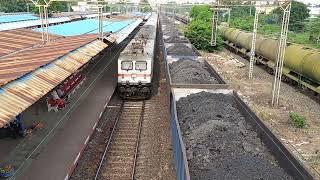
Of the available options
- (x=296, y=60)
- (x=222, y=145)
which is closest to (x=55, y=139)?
(x=222, y=145)

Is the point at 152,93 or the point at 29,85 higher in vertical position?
the point at 29,85

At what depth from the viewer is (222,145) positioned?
9.91 meters

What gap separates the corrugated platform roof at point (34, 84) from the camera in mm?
9125

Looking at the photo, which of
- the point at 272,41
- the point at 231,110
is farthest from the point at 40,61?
the point at 272,41

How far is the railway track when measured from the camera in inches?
492

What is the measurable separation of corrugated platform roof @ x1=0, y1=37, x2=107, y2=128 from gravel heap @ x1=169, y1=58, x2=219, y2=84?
16.1 ft

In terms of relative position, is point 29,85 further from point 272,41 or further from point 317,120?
point 272,41

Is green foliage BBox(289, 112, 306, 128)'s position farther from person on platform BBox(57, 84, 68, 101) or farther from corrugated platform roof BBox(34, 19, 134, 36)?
corrugated platform roof BBox(34, 19, 134, 36)

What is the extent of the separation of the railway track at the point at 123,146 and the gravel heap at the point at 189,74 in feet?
9.16

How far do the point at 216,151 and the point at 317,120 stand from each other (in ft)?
34.8

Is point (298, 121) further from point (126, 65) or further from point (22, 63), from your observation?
point (22, 63)

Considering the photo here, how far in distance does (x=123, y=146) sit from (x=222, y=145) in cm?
600

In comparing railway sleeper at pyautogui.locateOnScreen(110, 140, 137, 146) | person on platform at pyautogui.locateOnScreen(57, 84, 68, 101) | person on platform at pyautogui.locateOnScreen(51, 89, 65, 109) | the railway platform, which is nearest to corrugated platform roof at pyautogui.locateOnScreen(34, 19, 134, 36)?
the railway platform

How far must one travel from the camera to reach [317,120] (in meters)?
18.1
